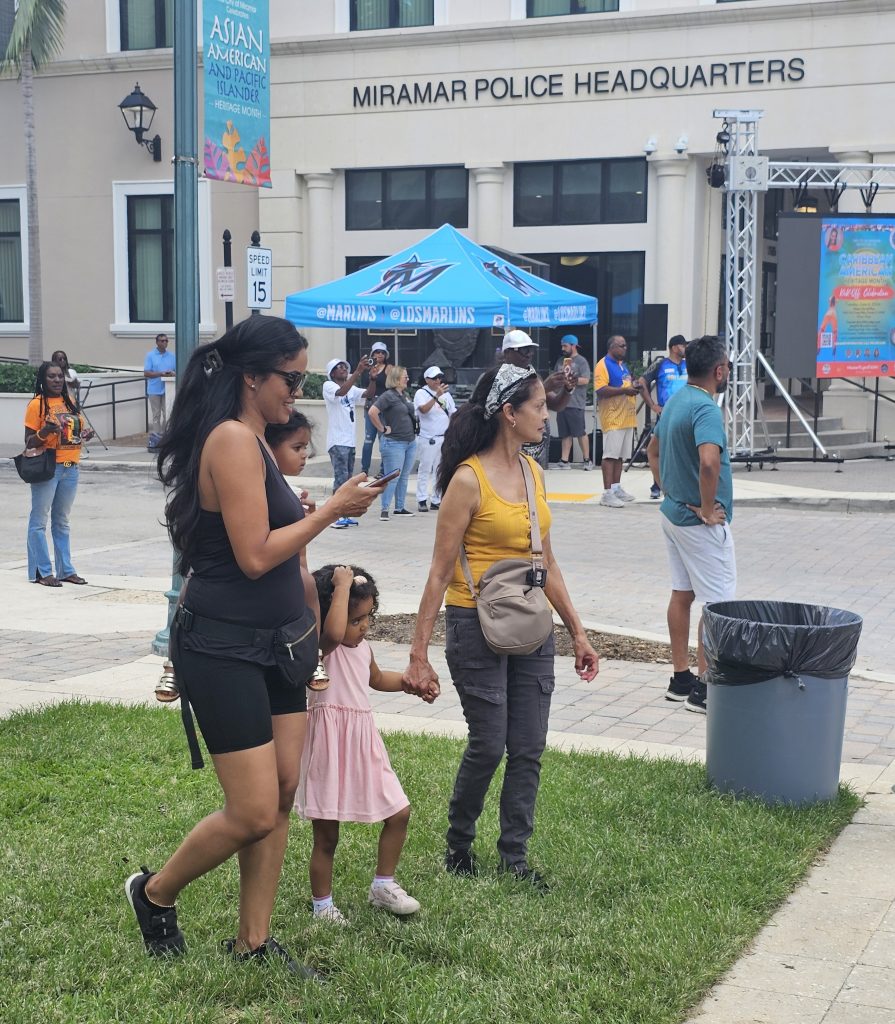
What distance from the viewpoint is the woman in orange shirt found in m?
12.0

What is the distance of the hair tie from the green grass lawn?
69.5 inches

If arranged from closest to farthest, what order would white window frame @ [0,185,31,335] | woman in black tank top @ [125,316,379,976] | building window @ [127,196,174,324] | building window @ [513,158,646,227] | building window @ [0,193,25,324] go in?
woman in black tank top @ [125,316,379,976] < building window @ [513,158,646,227] < building window @ [127,196,174,324] < white window frame @ [0,185,31,335] < building window @ [0,193,25,324]

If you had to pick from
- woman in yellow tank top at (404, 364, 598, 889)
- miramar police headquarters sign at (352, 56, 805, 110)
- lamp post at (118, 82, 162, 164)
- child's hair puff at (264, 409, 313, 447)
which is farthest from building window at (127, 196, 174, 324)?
child's hair puff at (264, 409, 313, 447)

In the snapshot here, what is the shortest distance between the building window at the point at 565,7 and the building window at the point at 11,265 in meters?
11.7

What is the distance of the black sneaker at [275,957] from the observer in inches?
163

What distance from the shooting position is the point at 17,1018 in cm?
387

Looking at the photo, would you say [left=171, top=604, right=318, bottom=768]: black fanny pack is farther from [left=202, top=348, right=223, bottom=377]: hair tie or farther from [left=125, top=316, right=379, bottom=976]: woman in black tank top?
[left=202, top=348, right=223, bottom=377]: hair tie

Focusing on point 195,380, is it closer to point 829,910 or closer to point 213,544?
point 213,544

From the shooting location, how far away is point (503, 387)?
5.04 m

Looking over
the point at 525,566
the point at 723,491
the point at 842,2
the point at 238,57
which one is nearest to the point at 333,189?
the point at 842,2

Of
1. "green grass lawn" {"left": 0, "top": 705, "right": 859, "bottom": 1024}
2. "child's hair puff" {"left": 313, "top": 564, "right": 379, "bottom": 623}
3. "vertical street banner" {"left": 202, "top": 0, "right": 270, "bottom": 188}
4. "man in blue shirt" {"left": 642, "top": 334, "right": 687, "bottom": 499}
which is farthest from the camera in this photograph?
"man in blue shirt" {"left": 642, "top": 334, "right": 687, "bottom": 499}

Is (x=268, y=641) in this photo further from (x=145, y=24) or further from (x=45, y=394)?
(x=145, y=24)

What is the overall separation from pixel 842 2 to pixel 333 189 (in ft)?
32.2

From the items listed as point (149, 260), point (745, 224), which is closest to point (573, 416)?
point (745, 224)
